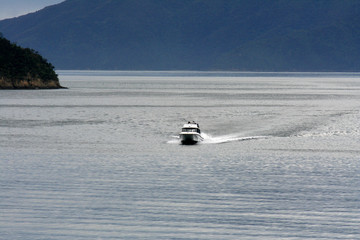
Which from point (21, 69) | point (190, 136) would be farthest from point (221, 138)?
point (21, 69)

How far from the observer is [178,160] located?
51.3 metres

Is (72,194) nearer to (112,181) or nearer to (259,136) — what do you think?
(112,181)

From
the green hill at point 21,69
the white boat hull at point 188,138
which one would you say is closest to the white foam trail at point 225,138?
the white boat hull at point 188,138

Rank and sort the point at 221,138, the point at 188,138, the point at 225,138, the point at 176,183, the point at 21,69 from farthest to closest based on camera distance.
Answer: the point at 21,69 < the point at 221,138 < the point at 225,138 < the point at 188,138 < the point at 176,183

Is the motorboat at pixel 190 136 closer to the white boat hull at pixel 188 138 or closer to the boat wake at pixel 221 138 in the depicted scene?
the white boat hull at pixel 188 138

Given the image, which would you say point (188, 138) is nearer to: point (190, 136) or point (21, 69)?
point (190, 136)

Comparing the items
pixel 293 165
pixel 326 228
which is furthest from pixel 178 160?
pixel 326 228

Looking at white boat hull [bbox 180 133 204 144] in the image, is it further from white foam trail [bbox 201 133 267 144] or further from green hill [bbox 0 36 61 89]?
green hill [bbox 0 36 61 89]

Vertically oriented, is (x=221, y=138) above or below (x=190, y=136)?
above

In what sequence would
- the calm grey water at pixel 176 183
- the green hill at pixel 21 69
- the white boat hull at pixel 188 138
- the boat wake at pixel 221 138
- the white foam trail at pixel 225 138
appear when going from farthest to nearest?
the green hill at pixel 21 69 → the white foam trail at pixel 225 138 → the boat wake at pixel 221 138 → the white boat hull at pixel 188 138 → the calm grey water at pixel 176 183

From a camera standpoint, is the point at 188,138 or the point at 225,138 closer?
the point at 188,138

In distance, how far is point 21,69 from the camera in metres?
174

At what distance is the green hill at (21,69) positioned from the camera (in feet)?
570

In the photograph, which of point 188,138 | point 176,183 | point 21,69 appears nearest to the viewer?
point 176,183
